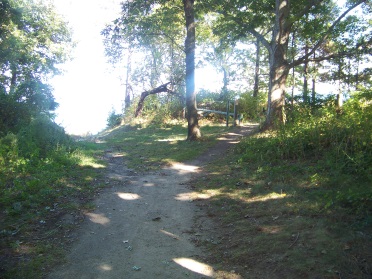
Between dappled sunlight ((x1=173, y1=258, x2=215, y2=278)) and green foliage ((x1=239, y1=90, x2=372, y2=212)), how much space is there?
235cm

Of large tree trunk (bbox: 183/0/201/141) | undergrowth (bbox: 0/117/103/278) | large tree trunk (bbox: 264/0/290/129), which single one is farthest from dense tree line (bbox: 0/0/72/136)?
large tree trunk (bbox: 264/0/290/129)

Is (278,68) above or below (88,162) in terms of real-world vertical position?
above

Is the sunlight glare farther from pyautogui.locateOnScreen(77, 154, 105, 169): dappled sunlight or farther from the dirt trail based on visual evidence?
pyautogui.locateOnScreen(77, 154, 105, 169): dappled sunlight

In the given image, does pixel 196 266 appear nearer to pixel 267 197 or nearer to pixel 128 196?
pixel 267 197

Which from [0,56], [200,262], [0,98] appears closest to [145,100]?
[0,56]

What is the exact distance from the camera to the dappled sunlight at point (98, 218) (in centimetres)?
632

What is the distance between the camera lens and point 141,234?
580cm

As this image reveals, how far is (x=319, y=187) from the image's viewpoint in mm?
6285

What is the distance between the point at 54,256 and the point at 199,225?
8.86ft

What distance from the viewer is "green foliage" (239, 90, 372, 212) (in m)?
5.55

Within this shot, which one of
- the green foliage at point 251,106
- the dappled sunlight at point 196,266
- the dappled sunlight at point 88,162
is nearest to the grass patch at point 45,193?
the dappled sunlight at point 88,162

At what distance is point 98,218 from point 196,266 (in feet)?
8.99

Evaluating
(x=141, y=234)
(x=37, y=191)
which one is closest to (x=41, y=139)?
(x=37, y=191)

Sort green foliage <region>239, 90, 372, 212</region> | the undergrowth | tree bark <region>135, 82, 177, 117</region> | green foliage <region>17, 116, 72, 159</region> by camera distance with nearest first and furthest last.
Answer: the undergrowth, green foliage <region>239, 90, 372, 212</region>, green foliage <region>17, 116, 72, 159</region>, tree bark <region>135, 82, 177, 117</region>
